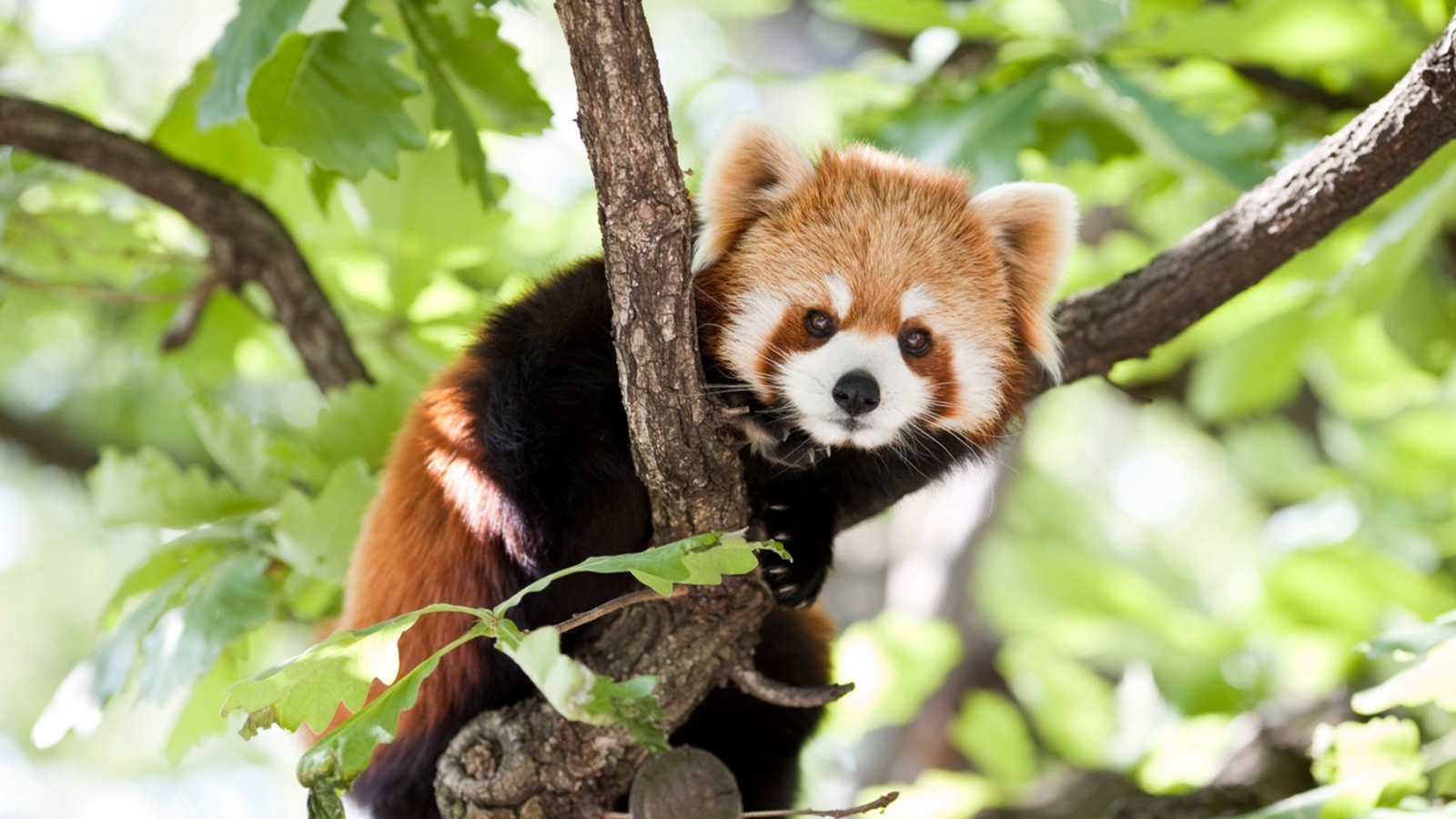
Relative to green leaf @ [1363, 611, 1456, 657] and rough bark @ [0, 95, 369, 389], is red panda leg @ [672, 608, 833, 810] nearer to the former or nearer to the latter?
green leaf @ [1363, 611, 1456, 657]

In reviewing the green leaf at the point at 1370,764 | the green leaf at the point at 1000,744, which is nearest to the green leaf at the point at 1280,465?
the green leaf at the point at 1000,744

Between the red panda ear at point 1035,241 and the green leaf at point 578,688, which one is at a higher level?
the red panda ear at point 1035,241

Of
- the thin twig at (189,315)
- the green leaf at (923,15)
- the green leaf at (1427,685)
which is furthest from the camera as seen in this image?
the thin twig at (189,315)

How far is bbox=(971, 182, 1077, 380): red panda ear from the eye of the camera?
2.76 m

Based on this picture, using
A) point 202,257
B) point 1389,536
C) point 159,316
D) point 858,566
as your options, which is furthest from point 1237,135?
point 858,566

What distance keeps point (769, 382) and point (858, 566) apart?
15.7ft

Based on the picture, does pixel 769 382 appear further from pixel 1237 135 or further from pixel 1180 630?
pixel 1180 630

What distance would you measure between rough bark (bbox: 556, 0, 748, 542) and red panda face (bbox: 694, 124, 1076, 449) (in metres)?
0.28

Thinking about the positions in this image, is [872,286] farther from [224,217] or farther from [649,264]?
[224,217]

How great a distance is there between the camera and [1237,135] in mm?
3256

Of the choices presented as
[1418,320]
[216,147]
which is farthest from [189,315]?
[1418,320]

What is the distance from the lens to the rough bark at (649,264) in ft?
6.20

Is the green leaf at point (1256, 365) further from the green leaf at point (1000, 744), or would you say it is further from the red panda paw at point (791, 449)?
the red panda paw at point (791, 449)

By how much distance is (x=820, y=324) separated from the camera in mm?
2508
